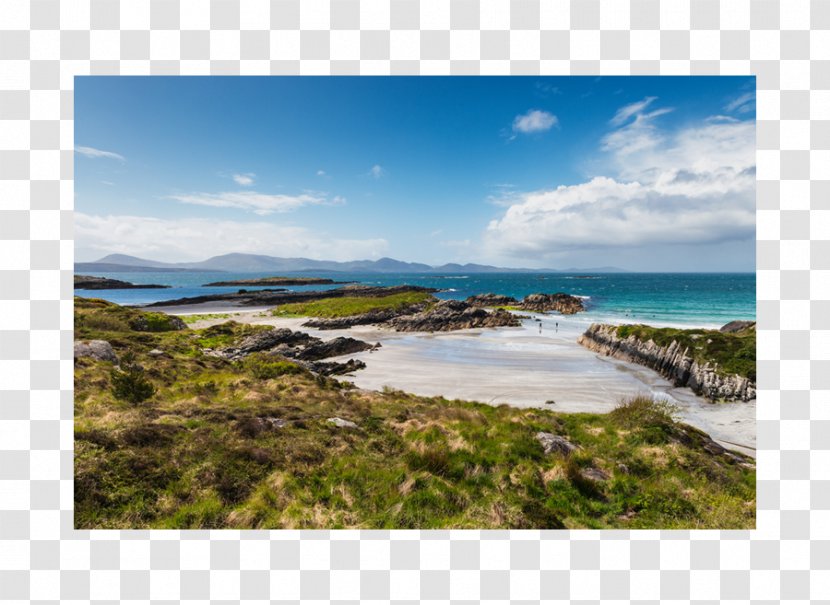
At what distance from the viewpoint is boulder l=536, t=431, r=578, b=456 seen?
11547mm

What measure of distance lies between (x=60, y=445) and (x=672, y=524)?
12.7 metres

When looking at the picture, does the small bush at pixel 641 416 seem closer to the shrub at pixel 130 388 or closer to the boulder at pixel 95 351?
the shrub at pixel 130 388

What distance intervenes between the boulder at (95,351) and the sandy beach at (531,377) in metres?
16.6

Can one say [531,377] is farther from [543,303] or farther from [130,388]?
[543,303]

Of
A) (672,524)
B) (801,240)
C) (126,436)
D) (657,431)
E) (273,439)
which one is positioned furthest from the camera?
(657,431)

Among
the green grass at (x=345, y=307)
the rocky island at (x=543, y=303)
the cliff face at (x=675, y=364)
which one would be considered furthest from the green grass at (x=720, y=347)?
the green grass at (x=345, y=307)

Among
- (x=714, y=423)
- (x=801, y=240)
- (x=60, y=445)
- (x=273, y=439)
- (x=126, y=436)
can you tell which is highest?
(x=801, y=240)

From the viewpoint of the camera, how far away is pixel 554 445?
1179 centimetres

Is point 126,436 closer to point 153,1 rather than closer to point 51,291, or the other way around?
point 51,291

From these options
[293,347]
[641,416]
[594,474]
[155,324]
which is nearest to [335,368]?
[293,347]

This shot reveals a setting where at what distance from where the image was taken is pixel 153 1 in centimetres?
626

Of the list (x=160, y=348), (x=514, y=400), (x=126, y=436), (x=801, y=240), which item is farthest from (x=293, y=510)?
(x=160, y=348)

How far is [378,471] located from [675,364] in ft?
94.7

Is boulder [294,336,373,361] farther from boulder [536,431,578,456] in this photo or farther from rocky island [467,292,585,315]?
rocky island [467,292,585,315]
